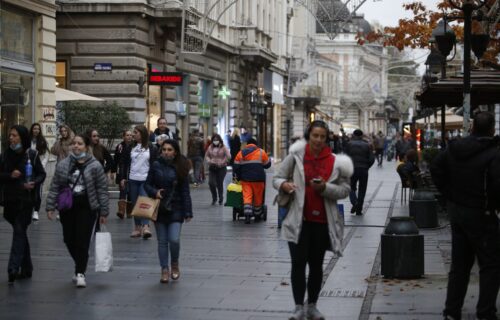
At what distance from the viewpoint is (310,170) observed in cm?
941

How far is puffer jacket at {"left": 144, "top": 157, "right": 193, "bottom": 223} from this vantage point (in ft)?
40.2

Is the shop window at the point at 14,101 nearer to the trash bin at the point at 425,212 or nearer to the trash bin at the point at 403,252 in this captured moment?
the trash bin at the point at 425,212

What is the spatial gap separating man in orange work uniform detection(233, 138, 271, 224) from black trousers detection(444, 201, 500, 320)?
11.2 metres

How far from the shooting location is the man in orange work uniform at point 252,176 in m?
20.6

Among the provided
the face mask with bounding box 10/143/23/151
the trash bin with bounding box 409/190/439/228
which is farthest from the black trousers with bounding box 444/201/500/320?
the trash bin with bounding box 409/190/439/228

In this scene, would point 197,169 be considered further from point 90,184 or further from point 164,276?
point 90,184

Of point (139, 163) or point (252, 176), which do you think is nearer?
point (139, 163)

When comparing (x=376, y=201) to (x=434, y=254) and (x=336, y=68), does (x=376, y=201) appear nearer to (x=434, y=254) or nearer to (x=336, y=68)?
(x=434, y=254)

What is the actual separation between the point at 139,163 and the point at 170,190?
5.38 m

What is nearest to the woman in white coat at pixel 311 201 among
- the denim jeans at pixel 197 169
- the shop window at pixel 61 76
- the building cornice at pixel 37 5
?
the building cornice at pixel 37 5

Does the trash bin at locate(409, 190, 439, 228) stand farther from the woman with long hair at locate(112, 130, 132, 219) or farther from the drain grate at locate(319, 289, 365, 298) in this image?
the drain grate at locate(319, 289, 365, 298)

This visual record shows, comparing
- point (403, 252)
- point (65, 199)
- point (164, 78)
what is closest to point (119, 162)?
point (65, 199)

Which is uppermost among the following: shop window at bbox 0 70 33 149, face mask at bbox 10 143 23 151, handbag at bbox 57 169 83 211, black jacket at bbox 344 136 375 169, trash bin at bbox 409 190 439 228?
shop window at bbox 0 70 33 149

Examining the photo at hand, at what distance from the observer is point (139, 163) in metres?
17.6
